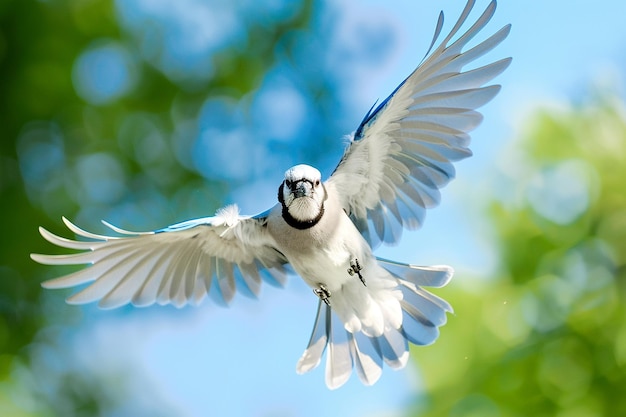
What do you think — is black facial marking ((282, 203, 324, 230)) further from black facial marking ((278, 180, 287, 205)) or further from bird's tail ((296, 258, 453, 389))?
bird's tail ((296, 258, 453, 389))

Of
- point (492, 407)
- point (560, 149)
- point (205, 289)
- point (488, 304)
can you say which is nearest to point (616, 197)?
point (560, 149)

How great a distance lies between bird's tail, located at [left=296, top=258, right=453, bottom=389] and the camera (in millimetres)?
2219

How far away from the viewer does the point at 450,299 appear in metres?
3.82

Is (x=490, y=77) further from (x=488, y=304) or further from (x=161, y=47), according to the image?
(x=161, y=47)

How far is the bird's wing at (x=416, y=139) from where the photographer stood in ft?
6.30

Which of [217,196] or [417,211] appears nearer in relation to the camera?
[417,211]

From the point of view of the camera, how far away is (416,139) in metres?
2.09

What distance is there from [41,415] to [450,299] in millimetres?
2494

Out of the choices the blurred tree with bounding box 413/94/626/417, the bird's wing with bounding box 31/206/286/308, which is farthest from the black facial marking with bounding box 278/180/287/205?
the blurred tree with bounding box 413/94/626/417

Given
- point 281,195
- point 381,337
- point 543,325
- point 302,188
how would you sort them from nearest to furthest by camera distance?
point 302,188 < point 281,195 < point 381,337 < point 543,325

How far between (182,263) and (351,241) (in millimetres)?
641

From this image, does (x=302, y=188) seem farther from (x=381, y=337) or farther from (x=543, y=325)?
(x=543, y=325)

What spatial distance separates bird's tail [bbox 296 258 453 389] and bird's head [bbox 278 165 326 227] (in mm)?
306

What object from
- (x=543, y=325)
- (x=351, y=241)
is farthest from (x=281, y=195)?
(x=543, y=325)
